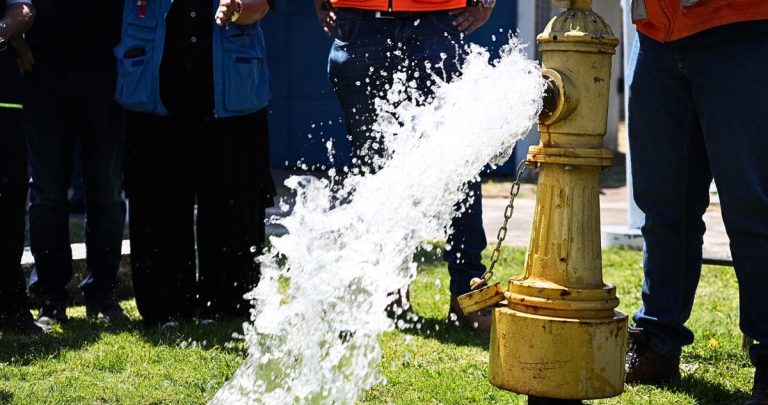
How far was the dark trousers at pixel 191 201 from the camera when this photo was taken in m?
4.86

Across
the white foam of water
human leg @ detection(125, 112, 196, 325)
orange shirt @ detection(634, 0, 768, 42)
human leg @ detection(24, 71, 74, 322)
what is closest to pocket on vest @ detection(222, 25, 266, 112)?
human leg @ detection(125, 112, 196, 325)

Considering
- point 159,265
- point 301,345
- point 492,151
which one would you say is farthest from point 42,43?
point 492,151

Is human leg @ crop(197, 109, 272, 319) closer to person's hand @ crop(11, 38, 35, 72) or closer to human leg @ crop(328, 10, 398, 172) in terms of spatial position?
human leg @ crop(328, 10, 398, 172)

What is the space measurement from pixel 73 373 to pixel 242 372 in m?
0.72

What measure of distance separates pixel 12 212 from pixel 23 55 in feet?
2.25

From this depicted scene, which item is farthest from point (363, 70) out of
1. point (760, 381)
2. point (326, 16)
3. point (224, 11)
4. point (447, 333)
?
point (760, 381)

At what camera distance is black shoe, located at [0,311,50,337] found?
15.5 feet

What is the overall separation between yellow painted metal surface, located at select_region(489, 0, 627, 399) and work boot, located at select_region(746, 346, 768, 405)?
874mm

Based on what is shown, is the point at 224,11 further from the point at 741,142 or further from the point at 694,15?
the point at 741,142

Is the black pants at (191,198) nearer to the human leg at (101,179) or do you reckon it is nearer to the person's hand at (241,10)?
the human leg at (101,179)

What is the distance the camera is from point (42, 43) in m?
4.94

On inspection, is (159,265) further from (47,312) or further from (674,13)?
(674,13)

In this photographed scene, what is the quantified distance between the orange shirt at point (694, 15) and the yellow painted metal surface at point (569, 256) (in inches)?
27.7

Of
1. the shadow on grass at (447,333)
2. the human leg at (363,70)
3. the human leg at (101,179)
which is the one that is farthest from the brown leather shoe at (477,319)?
the human leg at (101,179)
